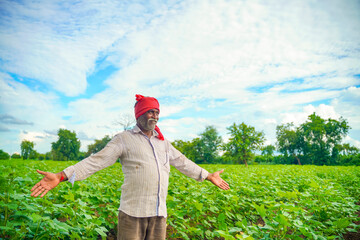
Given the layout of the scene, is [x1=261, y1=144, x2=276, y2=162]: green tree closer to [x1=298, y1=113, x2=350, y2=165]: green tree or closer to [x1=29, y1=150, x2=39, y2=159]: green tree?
[x1=298, y1=113, x2=350, y2=165]: green tree

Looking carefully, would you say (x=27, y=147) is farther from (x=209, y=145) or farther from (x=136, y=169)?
(x=136, y=169)

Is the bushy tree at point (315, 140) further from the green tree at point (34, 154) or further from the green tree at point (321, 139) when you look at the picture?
the green tree at point (34, 154)

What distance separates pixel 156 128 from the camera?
285 centimetres

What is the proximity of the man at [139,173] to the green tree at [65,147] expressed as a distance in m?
70.4

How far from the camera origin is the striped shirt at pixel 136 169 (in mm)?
2350

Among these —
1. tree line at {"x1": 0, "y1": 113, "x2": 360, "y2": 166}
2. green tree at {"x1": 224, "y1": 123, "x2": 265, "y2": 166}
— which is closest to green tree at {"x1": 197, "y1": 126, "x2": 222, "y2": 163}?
tree line at {"x1": 0, "y1": 113, "x2": 360, "y2": 166}

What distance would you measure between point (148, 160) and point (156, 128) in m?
0.48

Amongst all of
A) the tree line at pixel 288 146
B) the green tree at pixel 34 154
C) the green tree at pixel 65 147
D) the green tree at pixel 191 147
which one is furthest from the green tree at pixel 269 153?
the green tree at pixel 34 154

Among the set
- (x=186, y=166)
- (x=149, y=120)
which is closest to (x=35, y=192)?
(x=149, y=120)

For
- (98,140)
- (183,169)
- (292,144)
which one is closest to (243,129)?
(183,169)

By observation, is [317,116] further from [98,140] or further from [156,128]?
[156,128]

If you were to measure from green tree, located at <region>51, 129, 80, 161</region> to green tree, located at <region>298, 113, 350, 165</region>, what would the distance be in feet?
198

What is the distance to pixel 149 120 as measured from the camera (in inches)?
104

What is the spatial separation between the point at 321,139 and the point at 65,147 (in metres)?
66.0
